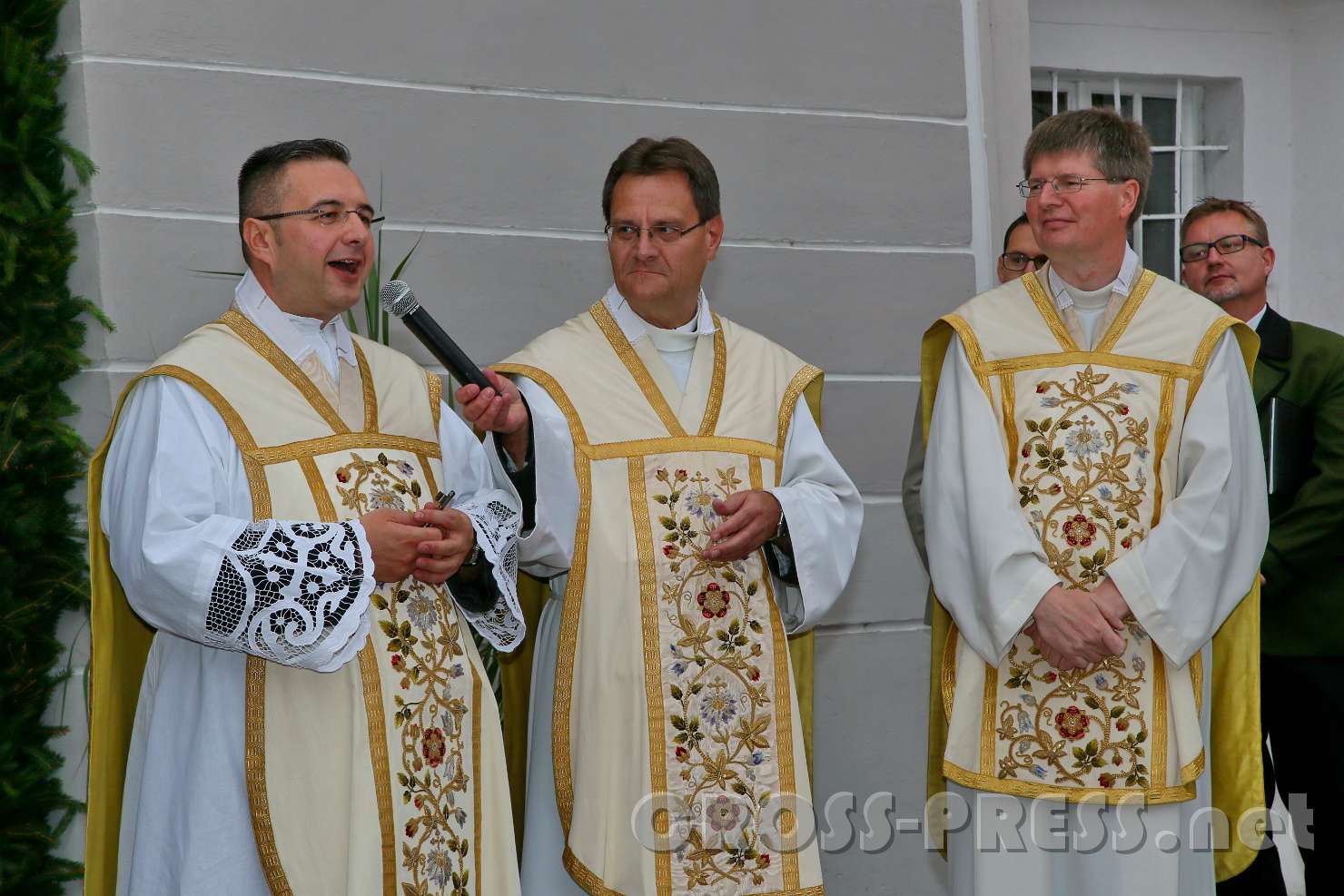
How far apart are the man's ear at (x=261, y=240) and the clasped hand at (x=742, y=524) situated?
111 cm

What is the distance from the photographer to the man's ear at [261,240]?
3.18 m

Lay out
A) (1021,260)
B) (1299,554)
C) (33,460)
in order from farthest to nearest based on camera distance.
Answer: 1. (1021,260)
2. (1299,554)
3. (33,460)

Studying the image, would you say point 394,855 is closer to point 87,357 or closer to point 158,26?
point 87,357

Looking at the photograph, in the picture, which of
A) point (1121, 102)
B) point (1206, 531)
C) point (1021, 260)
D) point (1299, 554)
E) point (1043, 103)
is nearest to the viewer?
point (1206, 531)

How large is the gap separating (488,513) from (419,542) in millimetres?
326

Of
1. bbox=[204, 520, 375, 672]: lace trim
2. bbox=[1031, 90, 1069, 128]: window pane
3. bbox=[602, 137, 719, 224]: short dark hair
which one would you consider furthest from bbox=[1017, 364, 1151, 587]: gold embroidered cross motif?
bbox=[1031, 90, 1069, 128]: window pane

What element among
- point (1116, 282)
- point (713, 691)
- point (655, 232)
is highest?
point (655, 232)

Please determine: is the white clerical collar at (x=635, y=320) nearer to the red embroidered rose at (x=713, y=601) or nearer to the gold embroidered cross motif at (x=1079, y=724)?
the red embroidered rose at (x=713, y=601)

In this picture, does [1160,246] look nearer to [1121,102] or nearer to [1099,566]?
[1121,102]

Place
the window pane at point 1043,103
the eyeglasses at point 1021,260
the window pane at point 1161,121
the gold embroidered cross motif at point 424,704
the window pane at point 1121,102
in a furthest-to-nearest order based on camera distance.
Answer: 1. the window pane at point 1161,121
2. the window pane at point 1121,102
3. the window pane at point 1043,103
4. the eyeglasses at point 1021,260
5. the gold embroidered cross motif at point 424,704

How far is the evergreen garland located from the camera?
3852 mm

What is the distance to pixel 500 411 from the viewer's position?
322 centimetres

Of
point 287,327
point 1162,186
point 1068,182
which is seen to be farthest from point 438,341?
point 1162,186

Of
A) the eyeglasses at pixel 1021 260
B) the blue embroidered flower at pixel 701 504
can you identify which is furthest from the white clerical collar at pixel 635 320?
the eyeglasses at pixel 1021 260
